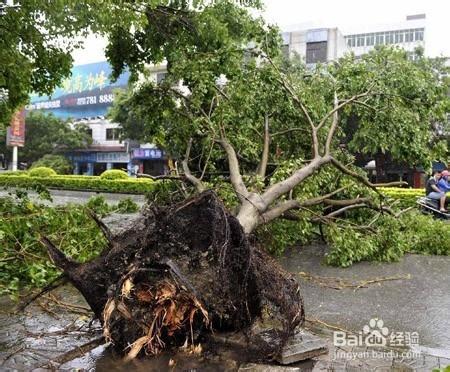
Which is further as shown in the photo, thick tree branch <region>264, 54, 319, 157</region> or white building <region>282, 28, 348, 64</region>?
white building <region>282, 28, 348, 64</region>

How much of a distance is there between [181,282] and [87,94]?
47.7 meters

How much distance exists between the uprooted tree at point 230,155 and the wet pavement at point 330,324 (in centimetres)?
31

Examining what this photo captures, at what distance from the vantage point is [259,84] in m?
7.86

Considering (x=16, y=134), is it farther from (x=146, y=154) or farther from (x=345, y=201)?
(x=345, y=201)

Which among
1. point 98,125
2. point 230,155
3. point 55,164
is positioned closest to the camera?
point 230,155

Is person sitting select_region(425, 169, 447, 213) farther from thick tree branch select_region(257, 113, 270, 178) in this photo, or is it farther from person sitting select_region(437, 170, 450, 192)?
thick tree branch select_region(257, 113, 270, 178)

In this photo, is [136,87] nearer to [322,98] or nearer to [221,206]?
[322,98]

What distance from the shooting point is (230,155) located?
681cm

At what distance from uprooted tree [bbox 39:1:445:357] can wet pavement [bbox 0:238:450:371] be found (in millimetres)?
310

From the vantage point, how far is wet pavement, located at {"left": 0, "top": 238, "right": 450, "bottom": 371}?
3832mm

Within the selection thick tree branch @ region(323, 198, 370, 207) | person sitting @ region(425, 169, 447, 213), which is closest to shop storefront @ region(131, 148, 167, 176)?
person sitting @ region(425, 169, 447, 213)

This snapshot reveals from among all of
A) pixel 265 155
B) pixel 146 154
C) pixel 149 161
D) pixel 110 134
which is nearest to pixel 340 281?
pixel 265 155

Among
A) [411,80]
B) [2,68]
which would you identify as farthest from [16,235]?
[411,80]

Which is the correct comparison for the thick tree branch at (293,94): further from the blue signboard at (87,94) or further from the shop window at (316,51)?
the blue signboard at (87,94)
